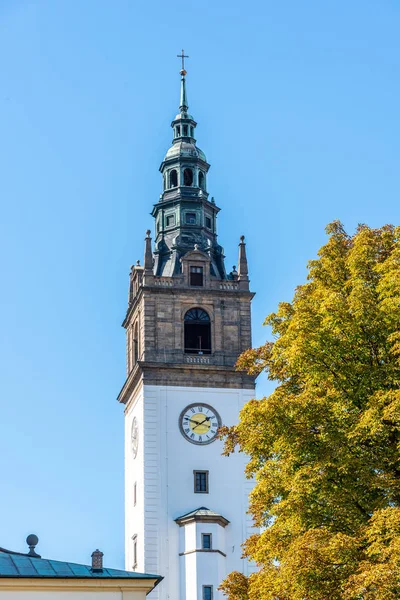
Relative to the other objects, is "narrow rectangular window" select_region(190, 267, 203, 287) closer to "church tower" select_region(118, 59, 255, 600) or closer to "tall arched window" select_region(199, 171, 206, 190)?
"church tower" select_region(118, 59, 255, 600)

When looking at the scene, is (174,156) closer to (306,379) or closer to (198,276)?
(198,276)

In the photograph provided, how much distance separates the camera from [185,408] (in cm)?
5928

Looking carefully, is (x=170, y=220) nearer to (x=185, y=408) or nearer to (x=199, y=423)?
(x=185, y=408)

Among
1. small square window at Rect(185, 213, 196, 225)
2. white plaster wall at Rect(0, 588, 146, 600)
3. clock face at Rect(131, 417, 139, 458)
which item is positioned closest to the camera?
white plaster wall at Rect(0, 588, 146, 600)

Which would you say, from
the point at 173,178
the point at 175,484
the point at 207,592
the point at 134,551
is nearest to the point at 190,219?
the point at 173,178

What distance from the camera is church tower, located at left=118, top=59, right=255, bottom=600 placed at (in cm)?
5597

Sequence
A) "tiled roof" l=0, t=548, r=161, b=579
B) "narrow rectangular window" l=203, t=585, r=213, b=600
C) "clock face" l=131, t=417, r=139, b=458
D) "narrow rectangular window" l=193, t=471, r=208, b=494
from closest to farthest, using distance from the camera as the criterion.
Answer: "tiled roof" l=0, t=548, r=161, b=579 → "narrow rectangular window" l=203, t=585, r=213, b=600 → "narrow rectangular window" l=193, t=471, r=208, b=494 → "clock face" l=131, t=417, r=139, b=458

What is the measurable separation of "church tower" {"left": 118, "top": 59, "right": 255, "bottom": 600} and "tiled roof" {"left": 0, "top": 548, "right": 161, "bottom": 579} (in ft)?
77.1

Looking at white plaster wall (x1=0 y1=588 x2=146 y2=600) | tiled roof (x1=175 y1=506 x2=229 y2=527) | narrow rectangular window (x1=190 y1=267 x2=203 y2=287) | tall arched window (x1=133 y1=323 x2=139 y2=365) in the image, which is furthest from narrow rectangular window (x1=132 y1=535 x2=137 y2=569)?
white plaster wall (x1=0 y1=588 x2=146 y2=600)

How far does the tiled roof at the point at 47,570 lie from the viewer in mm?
30578

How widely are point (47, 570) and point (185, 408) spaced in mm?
28532

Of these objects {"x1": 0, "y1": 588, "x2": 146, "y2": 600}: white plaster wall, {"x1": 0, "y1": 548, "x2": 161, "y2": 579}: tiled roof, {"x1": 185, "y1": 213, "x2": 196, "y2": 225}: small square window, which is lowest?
{"x1": 0, "y1": 588, "x2": 146, "y2": 600}: white plaster wall

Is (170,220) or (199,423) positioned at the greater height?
(170,220)

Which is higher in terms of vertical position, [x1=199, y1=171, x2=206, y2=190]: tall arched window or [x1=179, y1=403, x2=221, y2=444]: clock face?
[x1=199, y1=171, x2=206, y2=190]: tall arched window
